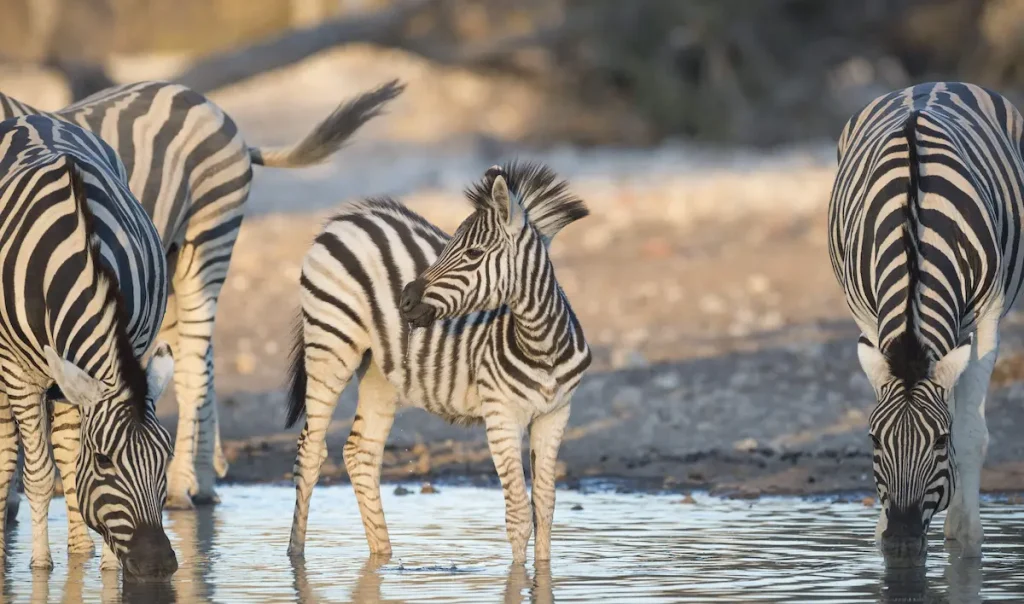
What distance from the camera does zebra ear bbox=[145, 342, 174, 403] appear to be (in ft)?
22.1

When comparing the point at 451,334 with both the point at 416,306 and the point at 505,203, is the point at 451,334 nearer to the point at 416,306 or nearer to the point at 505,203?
the point at 416,306

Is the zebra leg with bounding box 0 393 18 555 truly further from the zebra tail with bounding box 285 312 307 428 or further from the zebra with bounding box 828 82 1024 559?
the zebra with bounding box 828 82 1024 559

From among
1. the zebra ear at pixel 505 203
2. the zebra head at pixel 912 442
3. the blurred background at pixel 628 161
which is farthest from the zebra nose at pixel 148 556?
the blurred background at pixel 628 161

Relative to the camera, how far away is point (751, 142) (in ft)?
97.5

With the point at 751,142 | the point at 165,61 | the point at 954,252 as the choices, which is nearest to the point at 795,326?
the point at 954,252

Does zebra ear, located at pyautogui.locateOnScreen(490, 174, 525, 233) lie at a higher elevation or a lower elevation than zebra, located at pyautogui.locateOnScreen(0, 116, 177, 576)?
higher

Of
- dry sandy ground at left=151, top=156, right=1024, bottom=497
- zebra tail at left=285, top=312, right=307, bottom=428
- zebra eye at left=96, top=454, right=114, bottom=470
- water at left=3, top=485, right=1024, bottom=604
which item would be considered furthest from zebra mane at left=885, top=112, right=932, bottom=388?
zebra eye at left=96, top=454, right=114, bottom=470

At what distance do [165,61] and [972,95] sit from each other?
96.0ft

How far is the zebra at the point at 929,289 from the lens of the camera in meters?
6.72

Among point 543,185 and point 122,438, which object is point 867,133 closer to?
point 543,185

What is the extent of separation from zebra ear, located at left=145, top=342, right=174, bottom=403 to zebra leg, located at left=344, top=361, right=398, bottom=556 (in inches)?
44.5

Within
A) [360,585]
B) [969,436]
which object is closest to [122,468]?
[360,585]

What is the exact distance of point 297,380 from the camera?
314 inches

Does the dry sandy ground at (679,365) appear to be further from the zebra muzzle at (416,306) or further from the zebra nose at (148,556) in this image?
the zebra nose at (148,556)
